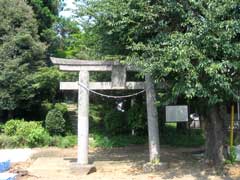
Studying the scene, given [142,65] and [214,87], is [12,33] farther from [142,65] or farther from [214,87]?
[214,87]

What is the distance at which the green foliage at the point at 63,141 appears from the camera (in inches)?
634

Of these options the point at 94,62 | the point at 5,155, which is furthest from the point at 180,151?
the point at 5,155

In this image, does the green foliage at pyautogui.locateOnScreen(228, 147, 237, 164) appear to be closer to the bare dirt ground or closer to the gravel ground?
the bare dirt ground

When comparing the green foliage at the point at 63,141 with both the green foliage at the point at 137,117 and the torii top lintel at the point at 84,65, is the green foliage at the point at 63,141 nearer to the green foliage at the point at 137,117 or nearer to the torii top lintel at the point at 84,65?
the green foliage at the point at 137,117

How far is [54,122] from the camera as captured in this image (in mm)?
17266

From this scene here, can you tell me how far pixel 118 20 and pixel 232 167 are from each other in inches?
192

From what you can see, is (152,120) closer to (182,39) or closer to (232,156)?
(232,156)

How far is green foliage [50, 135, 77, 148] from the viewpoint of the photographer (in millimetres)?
16114

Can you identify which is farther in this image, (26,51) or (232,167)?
(26,51)

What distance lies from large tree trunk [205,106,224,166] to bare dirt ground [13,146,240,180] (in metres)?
0.31

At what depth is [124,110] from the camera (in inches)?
722

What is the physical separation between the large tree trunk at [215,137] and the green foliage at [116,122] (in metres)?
Result: 7.10

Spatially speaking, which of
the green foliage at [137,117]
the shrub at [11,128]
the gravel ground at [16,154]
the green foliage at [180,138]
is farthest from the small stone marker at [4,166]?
the green foliage at [180,138]

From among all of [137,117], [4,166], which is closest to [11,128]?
[137,117]
